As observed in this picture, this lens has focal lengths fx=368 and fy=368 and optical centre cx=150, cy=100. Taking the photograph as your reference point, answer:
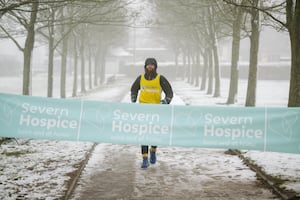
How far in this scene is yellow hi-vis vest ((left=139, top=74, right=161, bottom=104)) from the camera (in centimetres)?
747

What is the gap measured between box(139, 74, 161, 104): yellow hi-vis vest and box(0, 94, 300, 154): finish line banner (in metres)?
0.45

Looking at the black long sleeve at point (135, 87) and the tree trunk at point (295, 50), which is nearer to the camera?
the black long sleeve at point (135, 87)

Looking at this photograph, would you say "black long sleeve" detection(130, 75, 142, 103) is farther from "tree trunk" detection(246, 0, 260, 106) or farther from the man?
"tree trunk" detection(246, 0, 260, 106)

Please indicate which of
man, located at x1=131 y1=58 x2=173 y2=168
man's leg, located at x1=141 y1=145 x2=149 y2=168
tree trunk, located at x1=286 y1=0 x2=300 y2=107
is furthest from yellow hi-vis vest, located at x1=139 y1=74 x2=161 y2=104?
tree trunk, located at x1=286 y1=0 x2=300 y2=107

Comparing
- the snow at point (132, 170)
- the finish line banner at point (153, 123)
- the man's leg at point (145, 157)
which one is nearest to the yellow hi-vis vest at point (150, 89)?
the finish line banner at point (153, 123)

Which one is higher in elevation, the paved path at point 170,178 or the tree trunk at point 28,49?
the tree trunk at point 28,49

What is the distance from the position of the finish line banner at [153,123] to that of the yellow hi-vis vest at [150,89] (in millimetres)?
446

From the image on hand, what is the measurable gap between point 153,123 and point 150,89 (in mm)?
778

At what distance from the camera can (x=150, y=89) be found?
752cm

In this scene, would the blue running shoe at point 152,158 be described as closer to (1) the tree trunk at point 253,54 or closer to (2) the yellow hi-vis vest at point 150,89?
(2) the yellow hi-vis vest at point 150,89

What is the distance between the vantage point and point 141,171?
24.0 ft

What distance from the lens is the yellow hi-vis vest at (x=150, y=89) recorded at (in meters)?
7.47

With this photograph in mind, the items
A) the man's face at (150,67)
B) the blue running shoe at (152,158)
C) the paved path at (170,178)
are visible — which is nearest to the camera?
the paved path at (170,178)

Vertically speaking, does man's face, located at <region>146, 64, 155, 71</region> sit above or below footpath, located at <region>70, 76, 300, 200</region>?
above
